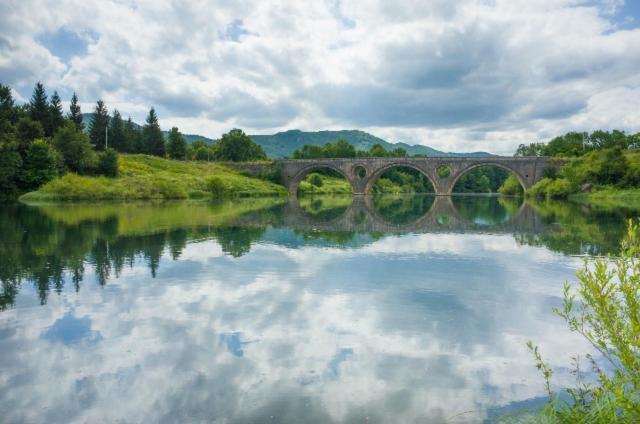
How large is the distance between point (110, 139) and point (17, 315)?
3523 inches

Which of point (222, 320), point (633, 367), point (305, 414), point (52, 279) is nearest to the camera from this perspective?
point (633, 367)

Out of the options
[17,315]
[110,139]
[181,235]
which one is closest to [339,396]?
[17,315]

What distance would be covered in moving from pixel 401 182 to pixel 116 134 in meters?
68.5

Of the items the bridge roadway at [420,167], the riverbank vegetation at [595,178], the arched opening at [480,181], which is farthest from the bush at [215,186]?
the arched opening at [480,181]

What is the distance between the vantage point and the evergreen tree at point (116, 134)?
9174cm

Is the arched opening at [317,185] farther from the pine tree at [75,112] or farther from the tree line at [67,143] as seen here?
the pine tree at [75,112]

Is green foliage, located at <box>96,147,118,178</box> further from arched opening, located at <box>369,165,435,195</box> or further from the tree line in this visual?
arched opening, located at <box>369,165,435,195</box>

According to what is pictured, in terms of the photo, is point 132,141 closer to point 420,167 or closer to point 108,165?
point 108,165

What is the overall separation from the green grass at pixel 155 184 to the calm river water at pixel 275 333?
3940 centimetres

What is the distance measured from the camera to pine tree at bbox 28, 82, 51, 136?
77.9m

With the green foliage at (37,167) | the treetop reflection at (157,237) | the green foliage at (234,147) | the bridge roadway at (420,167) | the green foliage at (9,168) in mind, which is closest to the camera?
the treetop reflection at (157,237)

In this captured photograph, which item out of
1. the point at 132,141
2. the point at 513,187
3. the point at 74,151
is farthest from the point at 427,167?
the point at 132,141

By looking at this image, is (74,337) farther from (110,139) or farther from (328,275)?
(110,139)

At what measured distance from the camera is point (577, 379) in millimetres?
6711
